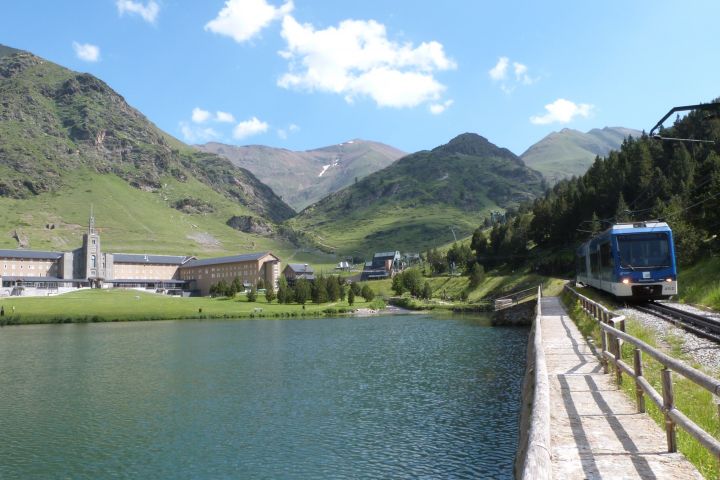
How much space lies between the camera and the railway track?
83.1 feet

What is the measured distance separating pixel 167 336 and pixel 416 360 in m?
48.0

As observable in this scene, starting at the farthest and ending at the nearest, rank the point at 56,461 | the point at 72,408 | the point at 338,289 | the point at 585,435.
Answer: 1. the point at 338,289
2. the point at 72,408
3. the point at 56,461
4. the point at 585,435

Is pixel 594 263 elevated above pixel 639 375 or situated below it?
above

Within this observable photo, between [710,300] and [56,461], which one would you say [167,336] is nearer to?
[56,461]

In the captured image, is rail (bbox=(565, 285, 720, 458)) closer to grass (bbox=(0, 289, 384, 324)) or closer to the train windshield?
the train windshield

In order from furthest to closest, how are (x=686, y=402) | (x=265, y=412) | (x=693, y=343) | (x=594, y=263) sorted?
(x=594, y=263) → (x=265, y=412) → (x=693, y=343) → (x=686, y=402)

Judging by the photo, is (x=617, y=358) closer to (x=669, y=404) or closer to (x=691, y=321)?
(x=669, y=404)

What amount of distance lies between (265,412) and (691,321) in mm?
25758

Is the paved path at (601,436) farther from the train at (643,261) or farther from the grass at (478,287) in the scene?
the grass at (478,287)

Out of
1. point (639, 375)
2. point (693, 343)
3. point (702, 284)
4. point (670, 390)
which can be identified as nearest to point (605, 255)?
point (702, 284)

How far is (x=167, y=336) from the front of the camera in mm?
83375

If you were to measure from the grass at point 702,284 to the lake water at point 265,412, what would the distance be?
605 inches

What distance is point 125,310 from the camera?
431 ft

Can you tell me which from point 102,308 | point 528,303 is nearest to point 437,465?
point 528,303
